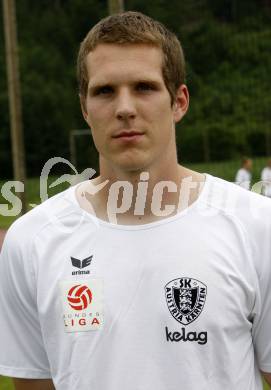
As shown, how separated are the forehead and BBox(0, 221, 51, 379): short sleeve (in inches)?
21.5

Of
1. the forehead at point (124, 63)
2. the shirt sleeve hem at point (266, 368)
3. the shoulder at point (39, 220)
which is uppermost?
the forehead at point (124, 63)

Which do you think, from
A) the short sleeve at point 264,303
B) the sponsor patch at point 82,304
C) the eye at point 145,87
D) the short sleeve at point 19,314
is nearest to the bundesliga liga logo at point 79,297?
the sponsor patch at point 82,304

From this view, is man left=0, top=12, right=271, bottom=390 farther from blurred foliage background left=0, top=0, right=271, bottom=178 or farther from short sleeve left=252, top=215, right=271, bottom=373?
blurred foliage background left=0, top=0, right=271, bottom=178

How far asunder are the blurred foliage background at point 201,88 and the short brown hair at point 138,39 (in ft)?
138

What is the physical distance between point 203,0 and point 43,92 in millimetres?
16110

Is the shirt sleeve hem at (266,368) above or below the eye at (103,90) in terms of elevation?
below

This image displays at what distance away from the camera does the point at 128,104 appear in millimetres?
2367

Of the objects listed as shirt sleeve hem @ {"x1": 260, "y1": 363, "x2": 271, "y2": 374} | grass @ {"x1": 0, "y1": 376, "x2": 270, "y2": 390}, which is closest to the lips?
shirt sleeve hem @ {"x1": 260, "y1": 363, "x2": 271, "y2": 374}

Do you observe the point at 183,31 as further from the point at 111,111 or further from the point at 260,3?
the point at 111,111

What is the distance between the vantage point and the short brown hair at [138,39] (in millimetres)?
2404

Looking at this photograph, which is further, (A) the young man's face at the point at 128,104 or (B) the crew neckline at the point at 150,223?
(B) the crew neckline at the point at 150,223

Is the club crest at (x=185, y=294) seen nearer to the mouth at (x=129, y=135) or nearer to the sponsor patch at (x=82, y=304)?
the sponsor patch at (x=82, y=304)

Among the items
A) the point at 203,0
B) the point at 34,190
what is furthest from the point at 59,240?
the point at 203,0

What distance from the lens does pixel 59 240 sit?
8.29ft
